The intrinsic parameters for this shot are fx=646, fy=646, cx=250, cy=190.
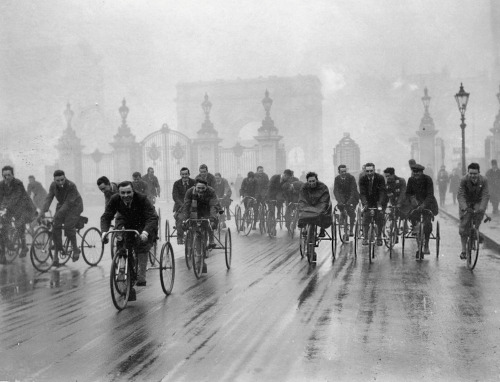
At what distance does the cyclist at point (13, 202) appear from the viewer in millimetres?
12102

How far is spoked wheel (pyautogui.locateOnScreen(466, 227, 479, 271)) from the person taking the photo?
9.85m

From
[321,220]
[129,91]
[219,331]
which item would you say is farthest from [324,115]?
[219,331]

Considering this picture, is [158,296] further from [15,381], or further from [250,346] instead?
[15,381]

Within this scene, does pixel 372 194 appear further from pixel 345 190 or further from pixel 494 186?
pixel 494 186

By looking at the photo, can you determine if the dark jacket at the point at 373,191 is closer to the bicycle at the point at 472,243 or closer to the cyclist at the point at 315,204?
the cyclist at the point at 315,204

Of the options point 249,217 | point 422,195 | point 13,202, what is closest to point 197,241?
point 422,195

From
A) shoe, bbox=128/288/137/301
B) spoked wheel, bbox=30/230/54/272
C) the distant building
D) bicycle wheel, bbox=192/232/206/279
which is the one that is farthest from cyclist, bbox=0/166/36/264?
the distant building

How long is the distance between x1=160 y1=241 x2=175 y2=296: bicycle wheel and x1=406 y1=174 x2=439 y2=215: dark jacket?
4.89 meters

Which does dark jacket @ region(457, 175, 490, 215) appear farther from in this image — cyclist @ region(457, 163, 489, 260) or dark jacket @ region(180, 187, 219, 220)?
dark jacket @ region(180, 187, 219, 220)

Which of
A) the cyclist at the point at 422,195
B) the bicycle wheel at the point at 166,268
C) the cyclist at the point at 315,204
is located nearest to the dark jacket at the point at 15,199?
the bicycle wheel at the point at 166,268

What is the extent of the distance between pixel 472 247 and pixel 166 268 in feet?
15.9

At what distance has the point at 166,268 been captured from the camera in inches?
321

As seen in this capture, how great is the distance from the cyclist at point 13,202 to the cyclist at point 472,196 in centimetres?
787

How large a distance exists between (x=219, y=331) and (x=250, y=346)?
2.06 ft
